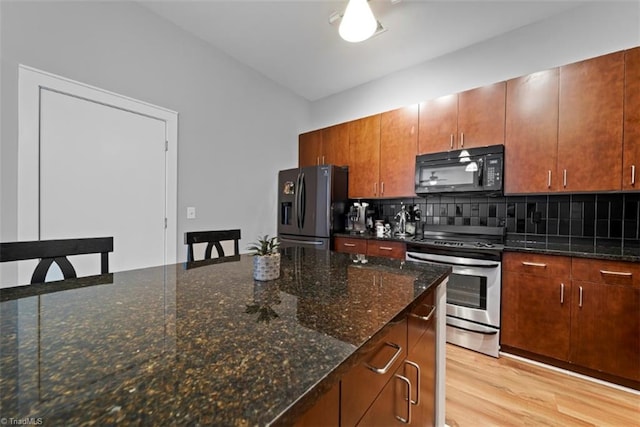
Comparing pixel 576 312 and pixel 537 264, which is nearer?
pixel 576 312

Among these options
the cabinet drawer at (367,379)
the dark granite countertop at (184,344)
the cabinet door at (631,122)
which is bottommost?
the cabinet drawer at (367,379)

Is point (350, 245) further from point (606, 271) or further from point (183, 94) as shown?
point (183, 94)

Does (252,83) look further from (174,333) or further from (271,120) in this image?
(174,333)

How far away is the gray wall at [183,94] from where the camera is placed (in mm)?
1675

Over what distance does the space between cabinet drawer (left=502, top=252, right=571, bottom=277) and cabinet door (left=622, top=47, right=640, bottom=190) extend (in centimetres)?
66

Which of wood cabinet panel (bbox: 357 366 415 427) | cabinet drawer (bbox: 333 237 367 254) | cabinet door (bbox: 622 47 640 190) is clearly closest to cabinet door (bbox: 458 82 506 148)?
cabinet door (bbox: 622 47 640 190)

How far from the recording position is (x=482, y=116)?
2.43 m

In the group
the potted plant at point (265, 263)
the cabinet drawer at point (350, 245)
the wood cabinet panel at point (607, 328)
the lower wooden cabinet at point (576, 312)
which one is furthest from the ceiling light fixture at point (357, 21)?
the wood cabinet panel at point (607, 328)

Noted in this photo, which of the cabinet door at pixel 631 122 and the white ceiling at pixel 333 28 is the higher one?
the white ceiling at pixel 333 28

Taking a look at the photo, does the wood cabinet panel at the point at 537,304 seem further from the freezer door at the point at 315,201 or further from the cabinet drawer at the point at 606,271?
the freezer door at the point at 315,201

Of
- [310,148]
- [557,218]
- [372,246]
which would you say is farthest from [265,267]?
[310,148]

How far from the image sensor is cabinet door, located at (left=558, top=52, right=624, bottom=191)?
1.88 m

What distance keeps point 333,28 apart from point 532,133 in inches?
76.2

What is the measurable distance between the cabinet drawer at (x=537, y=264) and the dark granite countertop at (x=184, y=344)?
4.86 feet
